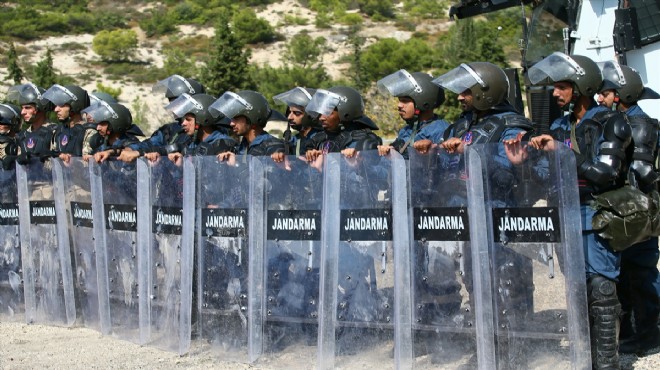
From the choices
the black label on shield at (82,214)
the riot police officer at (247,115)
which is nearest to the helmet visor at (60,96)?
the black label on shield at (82,214)

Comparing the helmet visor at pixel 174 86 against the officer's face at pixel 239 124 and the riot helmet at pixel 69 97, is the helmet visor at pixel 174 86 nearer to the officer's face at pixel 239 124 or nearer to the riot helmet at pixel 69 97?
the riot helmet at pixel 69 97

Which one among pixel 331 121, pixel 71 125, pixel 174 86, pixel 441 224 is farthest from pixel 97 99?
pixel 441 224

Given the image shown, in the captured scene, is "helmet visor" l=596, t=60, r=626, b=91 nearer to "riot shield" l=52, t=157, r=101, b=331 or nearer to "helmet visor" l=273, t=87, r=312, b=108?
"helmet visor" l=273, t=87, r=312, b=108

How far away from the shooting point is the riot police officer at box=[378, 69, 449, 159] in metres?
7.16

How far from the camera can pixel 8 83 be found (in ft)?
123

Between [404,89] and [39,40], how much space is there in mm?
48019

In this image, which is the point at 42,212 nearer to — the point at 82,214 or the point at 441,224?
the point at 82,214

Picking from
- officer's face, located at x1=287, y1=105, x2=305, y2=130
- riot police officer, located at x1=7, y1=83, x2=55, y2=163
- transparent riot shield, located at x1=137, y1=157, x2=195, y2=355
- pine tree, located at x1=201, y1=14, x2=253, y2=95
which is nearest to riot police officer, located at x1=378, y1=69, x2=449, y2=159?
officer's face, located at x1=287, y1=105, x2=305, y2=130

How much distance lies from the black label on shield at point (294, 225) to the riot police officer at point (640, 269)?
2155mm

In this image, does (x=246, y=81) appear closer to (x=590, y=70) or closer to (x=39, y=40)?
(x=39, y=40)

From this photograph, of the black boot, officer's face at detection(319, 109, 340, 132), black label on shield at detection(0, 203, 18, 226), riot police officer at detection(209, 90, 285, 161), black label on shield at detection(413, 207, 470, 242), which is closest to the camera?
the black boot

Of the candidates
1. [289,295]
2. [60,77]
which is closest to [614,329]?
[289,295]

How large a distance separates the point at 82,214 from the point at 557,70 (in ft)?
14.1

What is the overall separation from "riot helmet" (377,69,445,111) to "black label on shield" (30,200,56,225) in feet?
11.1
